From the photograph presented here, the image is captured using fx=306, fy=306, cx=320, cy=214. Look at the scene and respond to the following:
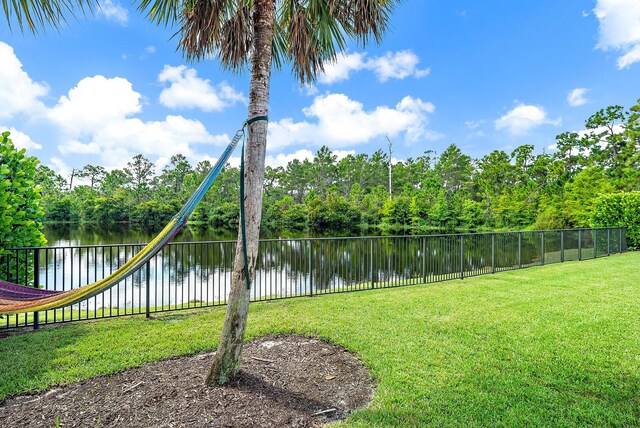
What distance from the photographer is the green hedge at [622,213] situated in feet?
36.3

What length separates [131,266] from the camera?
2244 mm

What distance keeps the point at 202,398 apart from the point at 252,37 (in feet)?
10.7

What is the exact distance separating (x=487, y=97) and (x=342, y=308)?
2306cm

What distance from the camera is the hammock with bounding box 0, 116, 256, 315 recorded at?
2.24m

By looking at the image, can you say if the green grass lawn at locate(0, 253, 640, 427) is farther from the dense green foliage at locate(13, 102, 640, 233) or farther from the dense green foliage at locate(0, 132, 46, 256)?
the dense green foliage at locate(13, 102, 640, 233)

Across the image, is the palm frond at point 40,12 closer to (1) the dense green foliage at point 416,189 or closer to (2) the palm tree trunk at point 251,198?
(2) the palm tree trunk at point 251,198

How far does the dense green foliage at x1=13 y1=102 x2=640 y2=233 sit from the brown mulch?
1533cm

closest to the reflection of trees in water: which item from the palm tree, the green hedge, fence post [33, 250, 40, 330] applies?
the green hedge

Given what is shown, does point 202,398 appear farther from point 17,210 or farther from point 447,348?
point 17,210

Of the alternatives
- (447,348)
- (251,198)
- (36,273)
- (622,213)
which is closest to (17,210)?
(36,273)

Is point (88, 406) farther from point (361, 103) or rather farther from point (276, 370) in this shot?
point (361, 103)

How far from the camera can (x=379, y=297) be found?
504cm

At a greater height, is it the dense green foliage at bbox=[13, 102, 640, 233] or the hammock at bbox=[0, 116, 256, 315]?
the dense green foliage at bbox=[13, 102, 640, 233]

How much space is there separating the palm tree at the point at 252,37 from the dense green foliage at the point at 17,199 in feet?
7.72
